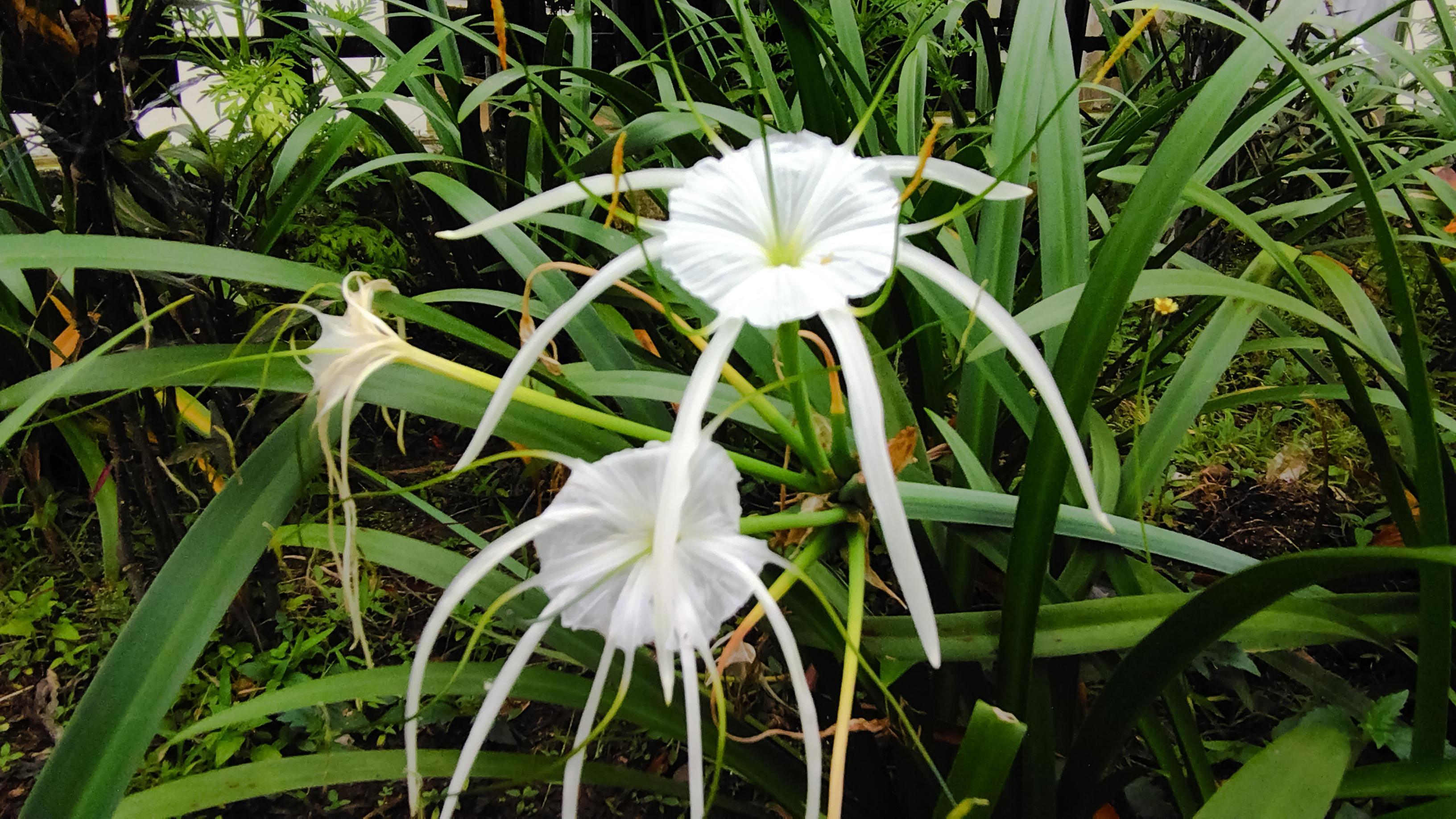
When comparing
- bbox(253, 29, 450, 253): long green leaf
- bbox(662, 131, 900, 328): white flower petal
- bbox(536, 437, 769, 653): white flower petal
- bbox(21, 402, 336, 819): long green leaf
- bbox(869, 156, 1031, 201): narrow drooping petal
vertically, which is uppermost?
bbox(253, 29, 450, 253): long green leaf

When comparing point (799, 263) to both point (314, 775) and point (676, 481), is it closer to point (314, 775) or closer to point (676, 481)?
point (676, 481)

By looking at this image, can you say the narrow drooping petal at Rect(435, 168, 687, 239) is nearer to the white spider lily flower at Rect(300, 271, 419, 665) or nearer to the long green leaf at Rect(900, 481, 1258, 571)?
the white spider lily flower at Rect(300, 271, 419, 665)

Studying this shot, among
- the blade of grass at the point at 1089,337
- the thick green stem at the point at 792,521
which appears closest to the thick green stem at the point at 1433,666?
the blade of grass at the point at 1089,337

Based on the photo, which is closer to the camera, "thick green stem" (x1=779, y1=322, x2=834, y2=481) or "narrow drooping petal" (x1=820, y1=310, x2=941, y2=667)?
"narrow drooping petal" (x1=820, y1=310, x2=941, y2=667)

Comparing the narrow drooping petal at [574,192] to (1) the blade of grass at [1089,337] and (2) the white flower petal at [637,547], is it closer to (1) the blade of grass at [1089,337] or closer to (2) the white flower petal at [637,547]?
(2) the white flower petal at [637,547]

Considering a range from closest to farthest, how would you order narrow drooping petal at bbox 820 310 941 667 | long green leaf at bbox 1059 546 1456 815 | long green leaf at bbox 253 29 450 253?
narrow drooping petal at bbox 820 310 941 667, long green leaf at bbox 1059 546 1456 815, long green leaf at bbox 253 29 450 253

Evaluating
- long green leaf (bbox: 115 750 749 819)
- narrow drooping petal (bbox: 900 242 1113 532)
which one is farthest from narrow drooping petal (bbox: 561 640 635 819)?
narrow drooping petal (bbox: 900 242 1113 532)

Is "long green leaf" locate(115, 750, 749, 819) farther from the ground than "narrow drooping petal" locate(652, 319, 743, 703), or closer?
closer
